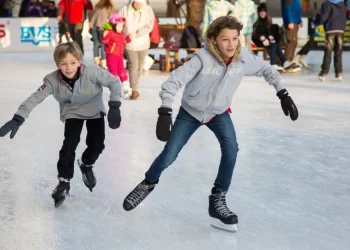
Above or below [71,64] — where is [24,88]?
below

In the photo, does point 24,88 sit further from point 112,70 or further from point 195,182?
point 195,182

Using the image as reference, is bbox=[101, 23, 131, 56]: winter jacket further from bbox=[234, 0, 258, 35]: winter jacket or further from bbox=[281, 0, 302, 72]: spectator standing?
bbox=[281, 0, 302, 72]: spectator standing

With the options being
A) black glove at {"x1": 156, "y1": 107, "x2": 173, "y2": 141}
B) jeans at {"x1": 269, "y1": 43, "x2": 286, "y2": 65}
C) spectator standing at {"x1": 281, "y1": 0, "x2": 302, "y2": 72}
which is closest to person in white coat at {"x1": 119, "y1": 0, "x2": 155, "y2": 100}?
jeans at {"x1": 269, "y1": 43, "x2": 286, "y2": 65}

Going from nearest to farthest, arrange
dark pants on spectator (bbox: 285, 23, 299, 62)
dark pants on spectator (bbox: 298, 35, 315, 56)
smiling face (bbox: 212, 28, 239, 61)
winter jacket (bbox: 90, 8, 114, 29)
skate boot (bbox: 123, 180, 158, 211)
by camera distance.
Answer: smiling face (bbox: 212, 28, 239, 61)
skate boot (bbox: 123, 180, 158, 211)
winter jacket (bbox: 90, 8, 114, 29)
dark pants on spectator (bbox: 298, 35, 315, 56)
dark pants on spectator (bbox: 285, 23, 299, 62)

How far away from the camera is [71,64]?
4.18 metres

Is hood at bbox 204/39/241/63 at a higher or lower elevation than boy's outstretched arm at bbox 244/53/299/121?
higher

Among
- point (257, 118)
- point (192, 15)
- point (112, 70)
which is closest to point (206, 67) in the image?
point (257, 118)

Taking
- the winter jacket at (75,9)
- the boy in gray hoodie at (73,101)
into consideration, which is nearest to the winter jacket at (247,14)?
the winter jacket at (75,9)

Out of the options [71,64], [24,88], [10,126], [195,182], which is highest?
[71,64]

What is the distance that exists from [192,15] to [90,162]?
9.75 m

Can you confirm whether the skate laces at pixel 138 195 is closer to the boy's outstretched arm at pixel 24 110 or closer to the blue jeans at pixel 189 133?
the blue jeans at pixel 189 133

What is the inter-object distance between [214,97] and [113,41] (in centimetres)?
583

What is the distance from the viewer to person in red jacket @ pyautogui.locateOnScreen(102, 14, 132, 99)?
377 inches

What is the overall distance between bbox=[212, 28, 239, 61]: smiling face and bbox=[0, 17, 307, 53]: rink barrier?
15.4 m
